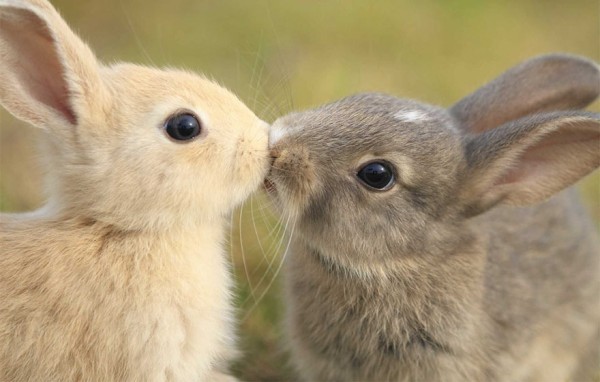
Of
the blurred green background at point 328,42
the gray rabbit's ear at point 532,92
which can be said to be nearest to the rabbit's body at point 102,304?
the gray rabbit's ear at point 532,92

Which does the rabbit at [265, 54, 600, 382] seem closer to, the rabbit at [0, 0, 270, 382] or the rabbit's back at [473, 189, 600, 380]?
the rabbit's back at [473, 189, 600, 380]

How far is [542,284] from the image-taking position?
3432 mm

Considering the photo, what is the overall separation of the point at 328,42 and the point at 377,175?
2947 mm

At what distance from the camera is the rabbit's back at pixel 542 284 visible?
327 cm

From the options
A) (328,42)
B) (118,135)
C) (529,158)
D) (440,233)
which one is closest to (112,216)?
(118,135)

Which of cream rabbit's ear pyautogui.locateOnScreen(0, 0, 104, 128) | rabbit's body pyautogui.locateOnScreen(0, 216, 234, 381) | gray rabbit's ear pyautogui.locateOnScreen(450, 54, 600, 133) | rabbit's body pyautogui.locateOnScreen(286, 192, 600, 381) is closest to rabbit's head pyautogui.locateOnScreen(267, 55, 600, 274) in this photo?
rabbit's body pyautogui.locateOnScreen(286, 192, 600, 381)

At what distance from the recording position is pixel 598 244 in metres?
3.94

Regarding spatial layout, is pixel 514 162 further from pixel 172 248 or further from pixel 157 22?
pixel 157 22

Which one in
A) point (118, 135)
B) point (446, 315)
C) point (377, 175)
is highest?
point (118, 135)

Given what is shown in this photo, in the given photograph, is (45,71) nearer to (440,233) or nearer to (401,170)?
(401,170)

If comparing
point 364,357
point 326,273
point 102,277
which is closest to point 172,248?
point 102,277

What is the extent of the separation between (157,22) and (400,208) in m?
3.14

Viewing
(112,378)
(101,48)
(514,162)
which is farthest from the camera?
(101,48)

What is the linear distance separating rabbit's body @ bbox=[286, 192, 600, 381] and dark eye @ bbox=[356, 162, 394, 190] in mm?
332
